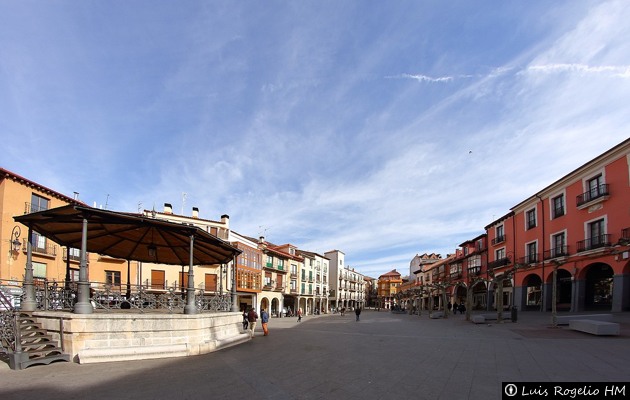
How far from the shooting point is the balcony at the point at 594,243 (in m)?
24.7

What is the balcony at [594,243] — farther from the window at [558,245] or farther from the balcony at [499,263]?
the balcony at [499,263]

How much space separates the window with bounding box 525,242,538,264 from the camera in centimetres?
3419

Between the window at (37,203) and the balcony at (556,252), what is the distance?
40.0 metres

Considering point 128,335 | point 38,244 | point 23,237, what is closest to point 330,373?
point 128,335

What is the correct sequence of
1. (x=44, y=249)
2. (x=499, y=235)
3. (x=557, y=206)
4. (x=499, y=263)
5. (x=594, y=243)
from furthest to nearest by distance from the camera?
(x=499, y=235) → (x=499, y=263) → (x=557, y=206) → (x=44, y=249) → (x=594, y=243)

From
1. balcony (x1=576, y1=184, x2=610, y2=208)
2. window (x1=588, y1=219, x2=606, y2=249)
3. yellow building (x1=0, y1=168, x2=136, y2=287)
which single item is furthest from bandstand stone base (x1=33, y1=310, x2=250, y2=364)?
balcony (x1=576, y1=184, x2=610, y2=208)

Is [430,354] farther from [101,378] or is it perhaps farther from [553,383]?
[101,378]

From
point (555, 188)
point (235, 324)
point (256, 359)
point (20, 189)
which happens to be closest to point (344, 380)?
point (256, 359)

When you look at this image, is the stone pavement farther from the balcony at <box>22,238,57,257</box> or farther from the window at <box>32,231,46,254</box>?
the window at <box>32,231,46,254</box>

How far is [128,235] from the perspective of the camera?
1602 centimetres

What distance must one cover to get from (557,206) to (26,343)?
1432 inches

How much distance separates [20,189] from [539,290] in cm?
4437

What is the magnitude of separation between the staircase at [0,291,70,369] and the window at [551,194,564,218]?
3489 cm

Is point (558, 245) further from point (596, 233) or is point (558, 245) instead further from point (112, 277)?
point (112, 277)
